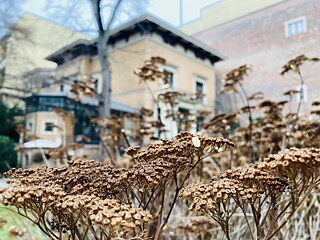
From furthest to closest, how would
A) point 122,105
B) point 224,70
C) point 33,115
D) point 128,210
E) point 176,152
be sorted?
1. point 33,115
2. point 122,105
3. point 224,70
4. point 176,152
5. point 128,210

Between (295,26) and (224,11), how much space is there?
1.65ft

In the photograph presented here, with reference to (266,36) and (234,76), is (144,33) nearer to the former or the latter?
(266,36)

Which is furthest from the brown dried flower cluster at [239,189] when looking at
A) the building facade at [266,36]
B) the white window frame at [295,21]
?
the white window frame at [295,21]

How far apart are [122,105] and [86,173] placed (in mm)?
2635

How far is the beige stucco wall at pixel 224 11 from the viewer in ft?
6.79

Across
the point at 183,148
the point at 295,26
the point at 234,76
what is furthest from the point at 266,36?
the point at 183,148

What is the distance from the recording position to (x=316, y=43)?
1857 mm

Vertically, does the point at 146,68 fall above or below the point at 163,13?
below

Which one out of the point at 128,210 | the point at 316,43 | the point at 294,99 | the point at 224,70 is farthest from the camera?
the point at 224,70

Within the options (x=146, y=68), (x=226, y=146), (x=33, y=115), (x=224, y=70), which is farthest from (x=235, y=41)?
(x=33, y=115)

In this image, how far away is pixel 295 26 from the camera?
6.48ft

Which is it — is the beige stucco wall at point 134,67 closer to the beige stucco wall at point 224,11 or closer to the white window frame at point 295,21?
the beige stucco wall at point 224,11

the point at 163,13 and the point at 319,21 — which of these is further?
the point at 163,13

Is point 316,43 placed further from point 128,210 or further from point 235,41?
point 128,210
